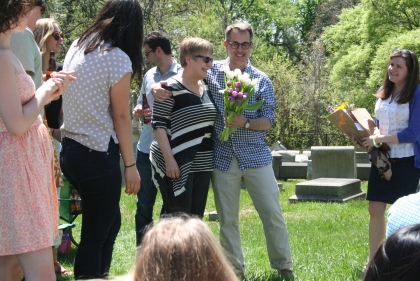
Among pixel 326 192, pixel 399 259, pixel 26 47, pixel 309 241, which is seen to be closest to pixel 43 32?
pixel 26 47

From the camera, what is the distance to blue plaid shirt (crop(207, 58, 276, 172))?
5078mm

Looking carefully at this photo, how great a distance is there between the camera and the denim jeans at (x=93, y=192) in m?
3.73

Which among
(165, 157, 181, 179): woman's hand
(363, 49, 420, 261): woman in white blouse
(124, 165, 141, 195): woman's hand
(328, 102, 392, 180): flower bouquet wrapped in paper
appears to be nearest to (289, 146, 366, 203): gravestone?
(328, 102, 392, 180): flower bouquet wrapped in paper

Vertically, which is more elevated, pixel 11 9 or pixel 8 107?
pixel 11 9

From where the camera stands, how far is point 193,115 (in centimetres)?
479

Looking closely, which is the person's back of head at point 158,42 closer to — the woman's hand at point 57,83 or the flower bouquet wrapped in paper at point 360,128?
the flower bouquet wrapped in paper at point 360,128

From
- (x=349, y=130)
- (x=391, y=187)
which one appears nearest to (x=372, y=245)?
(x=391, y=187)

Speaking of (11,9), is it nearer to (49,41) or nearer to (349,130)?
(49,41)

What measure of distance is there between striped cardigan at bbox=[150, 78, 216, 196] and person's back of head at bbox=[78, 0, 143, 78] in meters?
0.83

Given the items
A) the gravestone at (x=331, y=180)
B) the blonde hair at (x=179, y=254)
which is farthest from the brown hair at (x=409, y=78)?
the gravestone at (x=331, y=180)

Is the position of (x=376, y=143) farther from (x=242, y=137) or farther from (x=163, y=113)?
(x=163, y=113)

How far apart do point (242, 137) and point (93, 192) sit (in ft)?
5.62

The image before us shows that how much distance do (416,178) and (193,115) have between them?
6.75ft

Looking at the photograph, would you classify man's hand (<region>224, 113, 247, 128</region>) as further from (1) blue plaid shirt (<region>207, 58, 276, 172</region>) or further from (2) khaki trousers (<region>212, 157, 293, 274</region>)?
(2) khaki trousers (<region>212, 157, 293, 274</region>)
